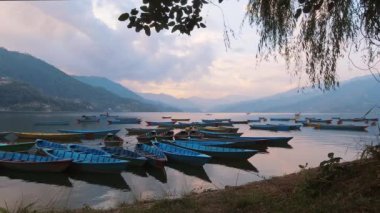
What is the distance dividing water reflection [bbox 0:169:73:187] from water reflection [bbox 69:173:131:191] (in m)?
0.64

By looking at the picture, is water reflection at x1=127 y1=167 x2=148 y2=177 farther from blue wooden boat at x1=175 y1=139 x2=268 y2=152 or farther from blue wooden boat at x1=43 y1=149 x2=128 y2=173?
blue wooden boat at x1=175 y1=139 x2=268 y2=152

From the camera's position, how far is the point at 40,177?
21219mm

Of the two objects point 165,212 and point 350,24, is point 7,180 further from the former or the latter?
point 350,24

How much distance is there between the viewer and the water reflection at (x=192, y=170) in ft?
74.2

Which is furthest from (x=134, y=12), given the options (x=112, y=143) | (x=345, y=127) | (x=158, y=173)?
(x=345, y=127)

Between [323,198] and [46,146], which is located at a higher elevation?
[323,198]

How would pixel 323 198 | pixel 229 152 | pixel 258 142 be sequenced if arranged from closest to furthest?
pixel 323 198 → pixel 229 152 → pixel 258 142

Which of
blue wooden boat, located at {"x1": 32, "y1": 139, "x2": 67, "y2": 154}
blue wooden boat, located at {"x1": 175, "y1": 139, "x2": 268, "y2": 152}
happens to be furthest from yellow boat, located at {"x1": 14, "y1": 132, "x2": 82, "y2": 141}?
blue wooden boat, located at {"x1": 175, "y1": 139, "x2": 268, "y2": 152}

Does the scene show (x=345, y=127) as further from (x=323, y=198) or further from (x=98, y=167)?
(x=323, y=198)

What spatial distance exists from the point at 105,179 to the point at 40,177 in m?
3.78

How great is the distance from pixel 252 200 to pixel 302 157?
27.3 meters

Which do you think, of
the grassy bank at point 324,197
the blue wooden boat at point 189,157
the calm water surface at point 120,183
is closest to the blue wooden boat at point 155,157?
the calm water surface at point 120,183

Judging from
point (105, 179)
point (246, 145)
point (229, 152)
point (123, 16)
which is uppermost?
point (123, 16)

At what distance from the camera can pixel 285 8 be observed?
7898 millimetres
